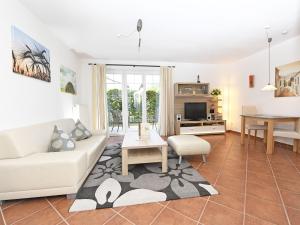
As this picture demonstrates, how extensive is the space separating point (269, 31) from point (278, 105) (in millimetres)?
1740

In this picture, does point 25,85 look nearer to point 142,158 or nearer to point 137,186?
point 142,158

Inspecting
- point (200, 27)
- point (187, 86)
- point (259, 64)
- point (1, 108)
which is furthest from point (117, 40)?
point (259, 64)

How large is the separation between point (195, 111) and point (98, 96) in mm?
3055

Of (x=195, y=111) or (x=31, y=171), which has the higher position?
(x=195, y=111)

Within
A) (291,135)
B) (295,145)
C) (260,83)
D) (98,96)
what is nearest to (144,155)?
(291,135)

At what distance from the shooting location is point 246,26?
2.93m

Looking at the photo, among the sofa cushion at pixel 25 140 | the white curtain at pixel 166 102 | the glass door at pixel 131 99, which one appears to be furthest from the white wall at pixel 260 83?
the sofa cushion at pixel 25 140

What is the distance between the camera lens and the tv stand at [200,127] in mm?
5188

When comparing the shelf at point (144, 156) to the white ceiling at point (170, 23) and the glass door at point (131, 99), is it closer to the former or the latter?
the white ceiling at point (170, 23)

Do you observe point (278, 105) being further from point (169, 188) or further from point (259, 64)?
point (169, 188)

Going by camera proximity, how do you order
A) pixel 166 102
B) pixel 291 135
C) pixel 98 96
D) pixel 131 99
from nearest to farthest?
pixel 291 135
pixel 98 96
pixel 166 102
pixel 131 99

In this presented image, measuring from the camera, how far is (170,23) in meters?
2.82

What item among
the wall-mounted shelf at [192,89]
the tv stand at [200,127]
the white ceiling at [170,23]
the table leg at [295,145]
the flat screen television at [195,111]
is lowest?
the table leg at [295,145]

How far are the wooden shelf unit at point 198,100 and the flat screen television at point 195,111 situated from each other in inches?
7.4
